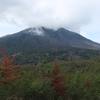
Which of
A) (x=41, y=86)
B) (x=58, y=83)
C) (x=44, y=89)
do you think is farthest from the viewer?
(x=58, y=83)

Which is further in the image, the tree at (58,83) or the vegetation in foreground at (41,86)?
the tree at (58,83)

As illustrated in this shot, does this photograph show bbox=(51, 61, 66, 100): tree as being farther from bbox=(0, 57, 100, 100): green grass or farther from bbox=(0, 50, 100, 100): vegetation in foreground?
bbox=(0, 57, 100, 100): green grass

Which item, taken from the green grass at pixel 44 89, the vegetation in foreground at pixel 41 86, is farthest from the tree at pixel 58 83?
the green grass at pixel 44 89

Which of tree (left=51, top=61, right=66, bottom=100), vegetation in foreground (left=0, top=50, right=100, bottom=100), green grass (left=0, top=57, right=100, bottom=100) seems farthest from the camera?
tree (left=51, top=61, right=66, bottom=100)

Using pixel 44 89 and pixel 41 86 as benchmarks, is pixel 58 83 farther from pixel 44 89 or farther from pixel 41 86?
pixel 41 86

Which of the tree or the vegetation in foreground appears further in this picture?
the tree

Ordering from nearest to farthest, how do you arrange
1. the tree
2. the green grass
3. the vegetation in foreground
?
the vegetation in foreground < the green grass < the tree

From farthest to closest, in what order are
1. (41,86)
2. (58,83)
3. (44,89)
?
(58,83) → (44,89) → (41,86)

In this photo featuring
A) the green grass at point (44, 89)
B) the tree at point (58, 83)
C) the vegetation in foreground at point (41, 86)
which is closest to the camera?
the vegetation in foreground at point (41, 86)

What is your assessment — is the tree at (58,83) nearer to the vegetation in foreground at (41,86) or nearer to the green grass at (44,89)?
the vegetation in foreground at (41,86)

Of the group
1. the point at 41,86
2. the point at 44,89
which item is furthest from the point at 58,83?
the point at 41,86

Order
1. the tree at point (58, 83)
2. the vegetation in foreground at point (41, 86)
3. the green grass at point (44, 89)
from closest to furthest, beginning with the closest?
the vegetation in foreground at point (41, 86), the green grass at point (44, 89), the tree at point (58, 83)

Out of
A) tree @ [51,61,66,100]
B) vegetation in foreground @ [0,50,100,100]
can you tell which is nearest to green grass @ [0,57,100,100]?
vegetation in foreground @ [0,50,100,100]

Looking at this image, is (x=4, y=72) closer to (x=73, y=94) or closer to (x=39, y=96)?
(x=39, y=96)
